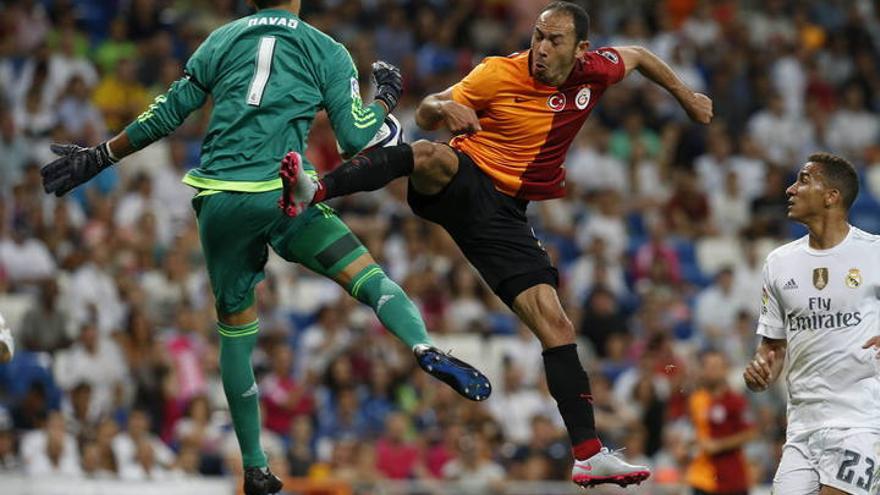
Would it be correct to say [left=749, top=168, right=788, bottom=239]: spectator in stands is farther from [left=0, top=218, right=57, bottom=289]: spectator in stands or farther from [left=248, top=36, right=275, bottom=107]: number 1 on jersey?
[left=248, top=36, right=275, bottom=107]: number 1 on jersey

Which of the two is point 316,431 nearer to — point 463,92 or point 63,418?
point 63,418

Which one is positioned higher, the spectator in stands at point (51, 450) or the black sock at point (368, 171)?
the black sock at point (368, 171)

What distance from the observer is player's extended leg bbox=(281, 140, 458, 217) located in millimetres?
7836

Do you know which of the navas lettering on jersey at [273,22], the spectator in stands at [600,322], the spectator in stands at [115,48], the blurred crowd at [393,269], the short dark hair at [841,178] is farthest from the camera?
the spectator in stands at [115,48]

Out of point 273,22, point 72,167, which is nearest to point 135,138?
point 72,167

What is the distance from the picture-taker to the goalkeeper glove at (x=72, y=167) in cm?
830

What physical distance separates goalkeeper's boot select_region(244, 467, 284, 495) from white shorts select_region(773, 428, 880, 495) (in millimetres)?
2692

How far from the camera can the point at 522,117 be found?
8867 mm

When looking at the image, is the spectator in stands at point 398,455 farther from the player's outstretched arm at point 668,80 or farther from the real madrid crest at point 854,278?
the real madrid crest at point 854,278

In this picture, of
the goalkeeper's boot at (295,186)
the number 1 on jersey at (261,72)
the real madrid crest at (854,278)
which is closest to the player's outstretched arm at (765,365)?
the real madrid crest at (854,278)

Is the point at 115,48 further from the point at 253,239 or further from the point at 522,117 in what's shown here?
the point at 253,239

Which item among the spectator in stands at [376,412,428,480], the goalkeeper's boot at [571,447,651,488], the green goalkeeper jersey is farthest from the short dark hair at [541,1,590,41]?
the spectator in stands at [376,412,428,480]

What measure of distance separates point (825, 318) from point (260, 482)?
3.16 meters

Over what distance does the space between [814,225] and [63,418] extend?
7433 mm
